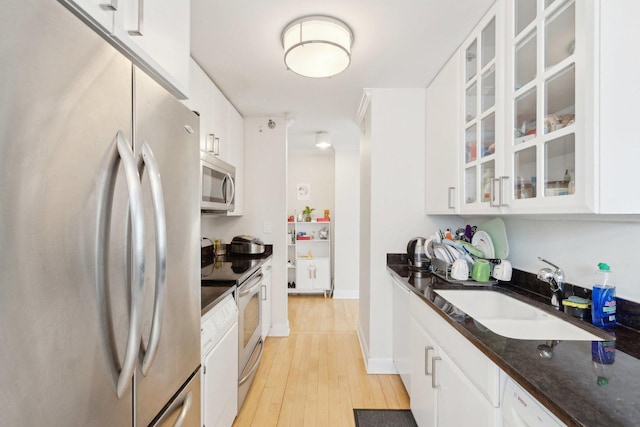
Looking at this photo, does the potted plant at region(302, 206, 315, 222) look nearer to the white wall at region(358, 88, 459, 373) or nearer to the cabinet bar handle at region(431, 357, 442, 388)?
the white wall at region(358, 88, 459, 373)

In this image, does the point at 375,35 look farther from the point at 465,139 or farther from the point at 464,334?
the point at 464,334

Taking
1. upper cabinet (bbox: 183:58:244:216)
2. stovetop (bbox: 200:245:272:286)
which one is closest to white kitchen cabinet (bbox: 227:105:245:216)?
upper cabinet (bbox: 183:58:244:216)

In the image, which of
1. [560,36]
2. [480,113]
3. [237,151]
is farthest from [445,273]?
[237,151]

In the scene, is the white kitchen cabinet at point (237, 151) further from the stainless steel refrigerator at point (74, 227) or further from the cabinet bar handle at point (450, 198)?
the stainless steel refrigerator at point (74, 227)

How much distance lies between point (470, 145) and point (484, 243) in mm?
656

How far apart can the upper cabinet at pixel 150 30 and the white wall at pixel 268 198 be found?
209 centimetres

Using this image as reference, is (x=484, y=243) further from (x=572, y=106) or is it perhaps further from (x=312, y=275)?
(x=312, y=275)

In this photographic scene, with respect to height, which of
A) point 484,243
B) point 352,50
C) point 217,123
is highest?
point 352,50

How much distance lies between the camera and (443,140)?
2.12 metres

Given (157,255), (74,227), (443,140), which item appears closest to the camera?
(74,227)

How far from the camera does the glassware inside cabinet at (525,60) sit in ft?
4.07

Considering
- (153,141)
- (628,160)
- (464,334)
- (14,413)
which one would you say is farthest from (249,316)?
(628,160)

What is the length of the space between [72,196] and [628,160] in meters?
→ 1.45

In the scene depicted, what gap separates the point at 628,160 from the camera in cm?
91
